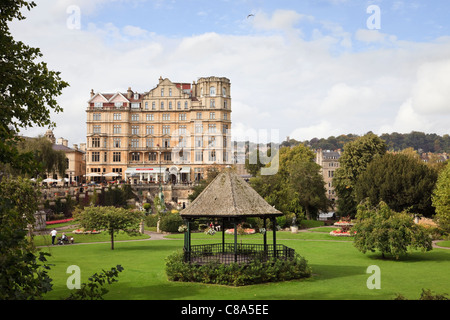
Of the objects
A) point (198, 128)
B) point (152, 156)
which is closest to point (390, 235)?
point (198, 128)

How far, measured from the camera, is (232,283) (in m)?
25.0

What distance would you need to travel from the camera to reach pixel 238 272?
82.2ft

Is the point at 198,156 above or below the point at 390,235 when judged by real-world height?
above

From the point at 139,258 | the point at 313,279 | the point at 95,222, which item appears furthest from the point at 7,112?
the point at 95,222

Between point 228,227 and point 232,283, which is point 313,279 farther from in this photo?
point 228,227

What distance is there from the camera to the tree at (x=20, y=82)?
14602 mm

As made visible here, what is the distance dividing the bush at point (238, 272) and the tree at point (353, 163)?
51382mm

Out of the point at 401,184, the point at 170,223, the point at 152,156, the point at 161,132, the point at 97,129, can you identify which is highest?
the point at 97,129

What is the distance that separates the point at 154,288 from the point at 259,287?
533 centimetres

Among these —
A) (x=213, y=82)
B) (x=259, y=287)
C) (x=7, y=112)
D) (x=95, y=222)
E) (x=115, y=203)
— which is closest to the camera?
(x=7, y=112)

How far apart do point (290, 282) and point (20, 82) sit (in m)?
17.2

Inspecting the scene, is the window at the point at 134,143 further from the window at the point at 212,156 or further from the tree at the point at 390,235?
the tree at the point at 390,235

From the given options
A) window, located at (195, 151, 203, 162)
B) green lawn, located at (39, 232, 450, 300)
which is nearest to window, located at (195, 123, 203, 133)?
window, located at (195, 151, 203, 162)

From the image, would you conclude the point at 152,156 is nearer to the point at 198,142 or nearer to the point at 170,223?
the point at 198,142
